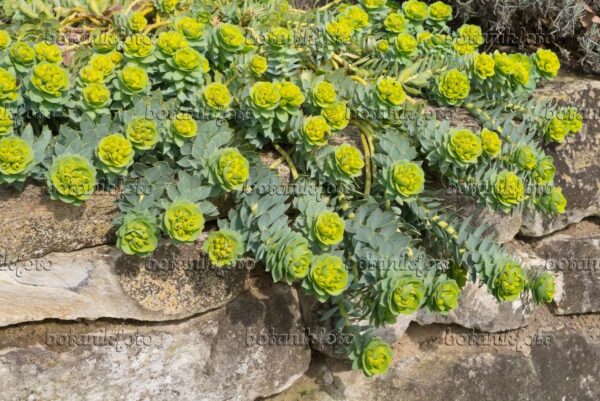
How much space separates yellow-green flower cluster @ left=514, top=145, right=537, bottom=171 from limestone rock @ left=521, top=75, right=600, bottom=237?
1.22 feet

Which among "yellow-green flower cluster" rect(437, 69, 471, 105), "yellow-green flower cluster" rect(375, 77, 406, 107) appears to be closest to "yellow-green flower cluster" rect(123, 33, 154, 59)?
"yellow-green flower cluster" rect(375, 77, 406, 107)

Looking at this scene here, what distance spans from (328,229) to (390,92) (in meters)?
0.50

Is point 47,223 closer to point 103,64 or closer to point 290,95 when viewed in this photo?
point 103,64

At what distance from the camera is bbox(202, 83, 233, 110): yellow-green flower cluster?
6.66 ft

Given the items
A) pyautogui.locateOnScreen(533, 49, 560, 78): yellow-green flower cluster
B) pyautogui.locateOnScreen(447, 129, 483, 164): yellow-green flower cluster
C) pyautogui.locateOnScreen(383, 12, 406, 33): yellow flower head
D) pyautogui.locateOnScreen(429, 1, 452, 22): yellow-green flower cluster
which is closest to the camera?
pyautogui.locateOnScreen(447, 129, 483, 164): yellow-green flower cluster

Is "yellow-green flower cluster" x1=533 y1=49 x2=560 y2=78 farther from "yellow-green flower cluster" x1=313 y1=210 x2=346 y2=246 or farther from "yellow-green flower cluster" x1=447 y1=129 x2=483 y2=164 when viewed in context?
"yellow-green flower cluster" x1=313 y1=210 x2=346 y2=246

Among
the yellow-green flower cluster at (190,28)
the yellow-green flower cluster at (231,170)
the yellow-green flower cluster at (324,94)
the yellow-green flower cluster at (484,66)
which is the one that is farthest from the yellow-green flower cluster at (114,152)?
the yellow-green flower cluster at (484,66)

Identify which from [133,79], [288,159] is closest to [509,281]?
[288,159]

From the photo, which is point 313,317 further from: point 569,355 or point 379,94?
point 569,355

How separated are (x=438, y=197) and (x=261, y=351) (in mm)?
773

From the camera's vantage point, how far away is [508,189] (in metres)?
2.02

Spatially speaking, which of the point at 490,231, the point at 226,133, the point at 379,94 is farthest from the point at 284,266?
the point at 490,231

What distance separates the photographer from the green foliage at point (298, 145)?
1.87 meters

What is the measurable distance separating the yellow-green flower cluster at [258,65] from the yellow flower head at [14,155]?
699 mm
